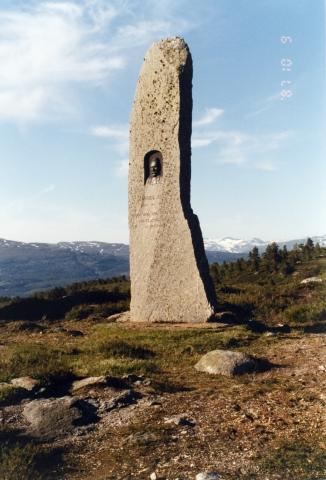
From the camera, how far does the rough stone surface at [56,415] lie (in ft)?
23.8

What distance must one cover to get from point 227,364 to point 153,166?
10.6 meters

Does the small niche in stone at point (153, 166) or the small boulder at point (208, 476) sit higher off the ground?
the small niche in stone at point (153, 166)

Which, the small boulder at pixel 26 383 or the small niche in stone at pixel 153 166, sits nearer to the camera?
the small boulder at pixel 26 383

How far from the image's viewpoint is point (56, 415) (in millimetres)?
7637

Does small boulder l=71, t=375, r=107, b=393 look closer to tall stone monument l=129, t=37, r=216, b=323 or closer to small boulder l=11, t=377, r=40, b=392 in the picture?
small boulder l=11, t=377, r=40, b=392

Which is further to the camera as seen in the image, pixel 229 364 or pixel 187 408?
pixel 229 364

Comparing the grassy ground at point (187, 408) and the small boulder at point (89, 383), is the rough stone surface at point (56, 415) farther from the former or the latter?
the small boulder at point (89, 383)

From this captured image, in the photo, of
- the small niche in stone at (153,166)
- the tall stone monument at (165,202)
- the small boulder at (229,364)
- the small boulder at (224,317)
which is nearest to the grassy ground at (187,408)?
the small boulder at (229,364)

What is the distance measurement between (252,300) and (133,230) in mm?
6469

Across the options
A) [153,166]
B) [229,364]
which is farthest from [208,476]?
[153,166]

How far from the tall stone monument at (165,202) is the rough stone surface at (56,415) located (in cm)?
956

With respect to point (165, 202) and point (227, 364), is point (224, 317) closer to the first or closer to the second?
point (165, 202)

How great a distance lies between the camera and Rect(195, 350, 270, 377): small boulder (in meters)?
10.2

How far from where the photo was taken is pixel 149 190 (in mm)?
19391
